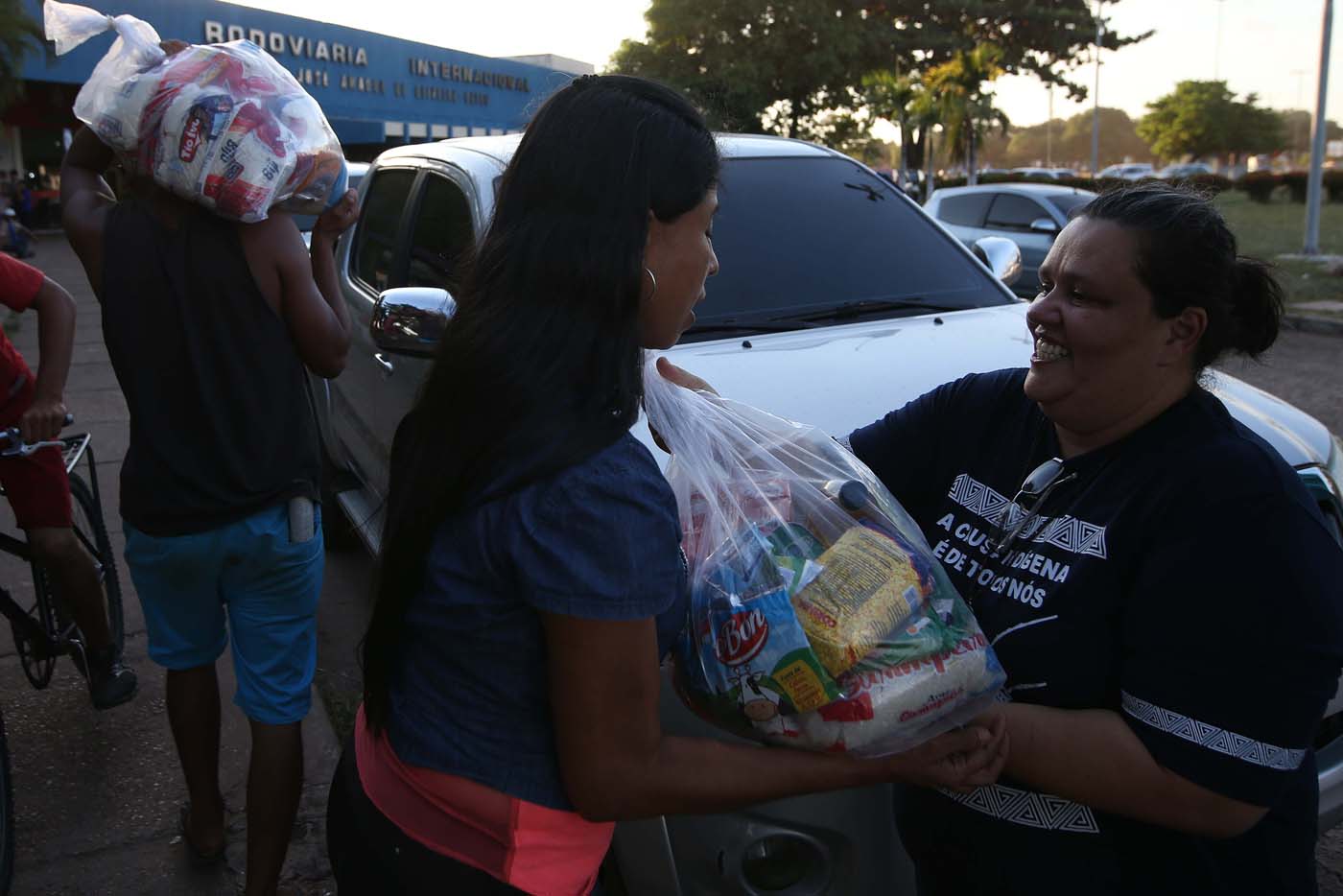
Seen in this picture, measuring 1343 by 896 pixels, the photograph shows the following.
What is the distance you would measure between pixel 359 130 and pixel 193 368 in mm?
27283

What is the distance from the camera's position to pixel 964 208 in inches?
536

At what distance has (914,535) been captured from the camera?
1531 mm

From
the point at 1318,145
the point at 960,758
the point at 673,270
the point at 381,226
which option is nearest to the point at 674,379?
the point at 673,270

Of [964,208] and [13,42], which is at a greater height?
[13,42]

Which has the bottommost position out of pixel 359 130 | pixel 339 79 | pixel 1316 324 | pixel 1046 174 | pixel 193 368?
pixel 1316 324

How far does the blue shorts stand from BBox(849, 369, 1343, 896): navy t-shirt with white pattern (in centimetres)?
143

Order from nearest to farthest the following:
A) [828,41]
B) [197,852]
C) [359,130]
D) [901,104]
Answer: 1. [197,852]
2. [359,130]
3. [828,41]
4. [901,104]

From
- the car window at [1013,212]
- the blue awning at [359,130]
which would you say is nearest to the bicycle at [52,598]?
the car window at [1013,212]

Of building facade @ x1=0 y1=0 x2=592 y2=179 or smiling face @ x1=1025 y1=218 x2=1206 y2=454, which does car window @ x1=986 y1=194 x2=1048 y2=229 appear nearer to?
smiling face @ x1=1025 y1=218 x2=1206 y2=454

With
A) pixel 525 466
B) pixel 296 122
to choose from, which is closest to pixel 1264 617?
pixel 525 466

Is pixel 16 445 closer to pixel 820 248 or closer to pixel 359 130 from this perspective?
pixel 820 248

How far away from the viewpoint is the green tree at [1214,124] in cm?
7644

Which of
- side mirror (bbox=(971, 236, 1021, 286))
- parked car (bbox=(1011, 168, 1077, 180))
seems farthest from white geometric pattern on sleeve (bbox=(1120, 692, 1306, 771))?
parked car (bbox=(1011, 168, 1077, 180))

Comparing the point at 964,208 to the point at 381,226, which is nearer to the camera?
the point at 381,226
